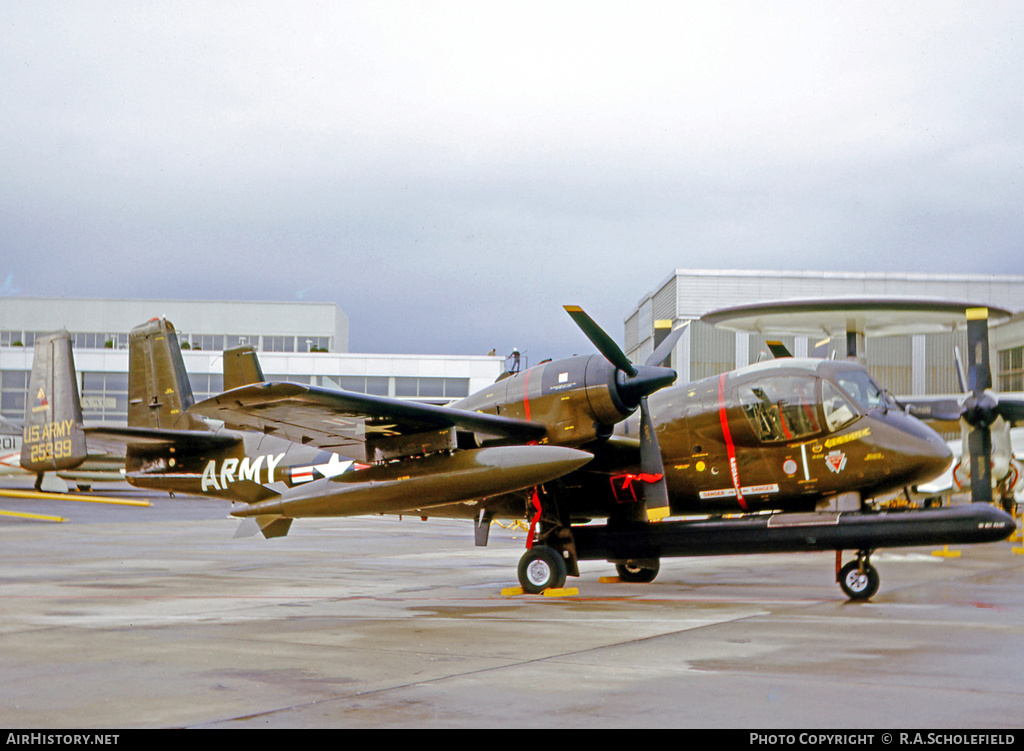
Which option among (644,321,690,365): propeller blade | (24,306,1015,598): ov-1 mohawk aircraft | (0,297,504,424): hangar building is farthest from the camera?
(0,297,504,424): hangar building

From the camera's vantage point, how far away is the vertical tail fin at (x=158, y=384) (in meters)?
Result: 17.8

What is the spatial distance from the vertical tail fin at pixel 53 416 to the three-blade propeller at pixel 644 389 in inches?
577

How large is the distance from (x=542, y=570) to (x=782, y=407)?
4.37 metres

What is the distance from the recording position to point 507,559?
67.3ft

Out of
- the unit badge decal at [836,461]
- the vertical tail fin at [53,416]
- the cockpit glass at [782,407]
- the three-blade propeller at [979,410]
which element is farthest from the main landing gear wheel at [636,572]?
the vertical tail fin at [53,416]

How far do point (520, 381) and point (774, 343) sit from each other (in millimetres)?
5270

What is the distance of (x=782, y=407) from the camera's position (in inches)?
A: 487

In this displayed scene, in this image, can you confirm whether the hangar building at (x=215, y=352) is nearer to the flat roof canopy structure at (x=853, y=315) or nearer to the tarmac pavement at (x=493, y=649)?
the flat roof canopy structure at (x=853, y=315)

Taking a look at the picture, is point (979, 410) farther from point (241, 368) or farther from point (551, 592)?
point (241, 368)

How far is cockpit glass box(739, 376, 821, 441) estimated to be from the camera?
12234mm

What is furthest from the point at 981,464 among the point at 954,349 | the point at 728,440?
the point at 954,349

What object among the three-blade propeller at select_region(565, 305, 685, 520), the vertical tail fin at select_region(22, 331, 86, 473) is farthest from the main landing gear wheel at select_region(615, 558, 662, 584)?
the vertical tail fin at select_region(22, 331, 86, 473)

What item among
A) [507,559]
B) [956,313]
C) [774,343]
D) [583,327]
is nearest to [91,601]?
[583,327]

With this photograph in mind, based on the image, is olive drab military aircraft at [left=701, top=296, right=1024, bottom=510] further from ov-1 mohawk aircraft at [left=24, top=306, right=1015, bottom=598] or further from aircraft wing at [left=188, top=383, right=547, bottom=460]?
aircraft wing at [left=188, top=383, right=547, bottom=460]
